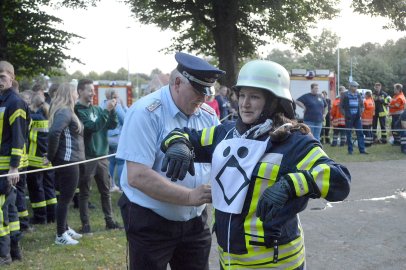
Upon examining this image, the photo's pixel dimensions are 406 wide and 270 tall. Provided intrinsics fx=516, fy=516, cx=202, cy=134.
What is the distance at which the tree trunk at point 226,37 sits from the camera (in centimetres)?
1828

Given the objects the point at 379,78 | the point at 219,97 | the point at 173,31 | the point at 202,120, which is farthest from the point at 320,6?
the point at 379,78

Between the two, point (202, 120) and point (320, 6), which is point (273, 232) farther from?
point (320, 6)

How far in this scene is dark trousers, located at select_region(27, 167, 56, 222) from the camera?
7.71 meters

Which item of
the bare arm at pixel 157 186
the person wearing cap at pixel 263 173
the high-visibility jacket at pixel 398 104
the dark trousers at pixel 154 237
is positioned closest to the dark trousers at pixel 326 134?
the high-visibility jacket at pixel 398 104

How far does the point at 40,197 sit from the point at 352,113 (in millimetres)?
10452

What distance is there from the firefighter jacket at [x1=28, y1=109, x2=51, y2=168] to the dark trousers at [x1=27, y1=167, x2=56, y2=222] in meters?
0.14

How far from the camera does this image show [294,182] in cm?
230

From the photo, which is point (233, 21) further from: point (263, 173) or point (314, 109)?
point (263, 173)

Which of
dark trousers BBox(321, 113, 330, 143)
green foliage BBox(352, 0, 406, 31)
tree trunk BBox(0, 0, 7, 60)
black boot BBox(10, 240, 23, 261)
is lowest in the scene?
black boot BBox(10, 240, 23, 261)

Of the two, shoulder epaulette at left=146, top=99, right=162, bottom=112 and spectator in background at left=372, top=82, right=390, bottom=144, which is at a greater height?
shoulder epaulette at left=146, top=99, right=162, bottom=112

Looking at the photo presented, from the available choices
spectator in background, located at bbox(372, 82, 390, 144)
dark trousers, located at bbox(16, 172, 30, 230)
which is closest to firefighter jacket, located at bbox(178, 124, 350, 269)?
dark trousers, located at bbox(16, 172, 30, 230)

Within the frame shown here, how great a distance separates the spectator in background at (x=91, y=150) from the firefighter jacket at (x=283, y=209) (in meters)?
4.57

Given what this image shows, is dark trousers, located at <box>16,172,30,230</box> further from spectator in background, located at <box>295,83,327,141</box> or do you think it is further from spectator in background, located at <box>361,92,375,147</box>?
spectator in background, located at <box>361,92,375,147</box>

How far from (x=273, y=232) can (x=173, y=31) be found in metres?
19.9
